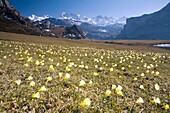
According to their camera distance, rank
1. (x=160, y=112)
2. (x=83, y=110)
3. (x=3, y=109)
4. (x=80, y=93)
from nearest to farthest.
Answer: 1. (x=3, y=109)
2. (x=83, y=110)
3. (x=160, y=112)
4. (x=80, y=93)

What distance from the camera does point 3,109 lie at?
630cm

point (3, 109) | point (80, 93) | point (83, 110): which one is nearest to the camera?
point (3, 109)

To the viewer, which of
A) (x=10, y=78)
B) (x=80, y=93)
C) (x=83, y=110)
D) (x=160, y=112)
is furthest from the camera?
(x=10, y=78)

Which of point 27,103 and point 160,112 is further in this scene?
point 160,112

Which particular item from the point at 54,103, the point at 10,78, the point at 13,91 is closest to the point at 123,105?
the point at 54,103

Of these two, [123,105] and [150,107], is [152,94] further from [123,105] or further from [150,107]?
[123,105]

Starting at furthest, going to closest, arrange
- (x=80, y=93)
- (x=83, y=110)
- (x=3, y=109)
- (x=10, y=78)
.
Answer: (x=10, y=78), (x=80, y=93), (x=83, y=110), (x=3, y=109)

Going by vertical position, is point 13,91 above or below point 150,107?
above

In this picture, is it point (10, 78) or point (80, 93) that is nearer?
point (80, 93)

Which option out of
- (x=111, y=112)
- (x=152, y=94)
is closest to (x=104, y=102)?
(x=111, y=112)

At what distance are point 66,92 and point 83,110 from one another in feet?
5.68

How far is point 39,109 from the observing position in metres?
6.62

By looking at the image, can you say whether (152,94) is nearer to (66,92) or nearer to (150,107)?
(150,107)

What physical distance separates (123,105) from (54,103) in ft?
9.48
